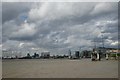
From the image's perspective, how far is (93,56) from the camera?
15988cm

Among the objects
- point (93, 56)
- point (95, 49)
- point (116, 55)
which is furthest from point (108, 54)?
point (93, 56)

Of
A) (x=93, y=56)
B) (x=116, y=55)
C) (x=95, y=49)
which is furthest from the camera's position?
(x=116, y=55)

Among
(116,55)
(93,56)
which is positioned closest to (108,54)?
(116,55)

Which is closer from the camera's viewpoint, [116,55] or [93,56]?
[93,56]

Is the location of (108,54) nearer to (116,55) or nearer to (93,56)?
(116,55)

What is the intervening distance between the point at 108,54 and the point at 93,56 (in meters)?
38.9

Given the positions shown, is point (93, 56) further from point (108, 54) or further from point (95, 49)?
point (108, 54)

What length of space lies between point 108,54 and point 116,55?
8932 mm

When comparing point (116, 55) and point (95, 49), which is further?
point (116, 55)

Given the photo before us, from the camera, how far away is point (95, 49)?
175625mm

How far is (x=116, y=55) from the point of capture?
7397 inches

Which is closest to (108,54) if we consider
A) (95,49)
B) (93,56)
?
(95,49)

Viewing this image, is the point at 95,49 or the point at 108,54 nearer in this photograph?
the point at 95,49

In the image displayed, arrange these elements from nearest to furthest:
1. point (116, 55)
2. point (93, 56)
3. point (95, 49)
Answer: point (93, 56) → point (95, 49) → point (116, 55)
